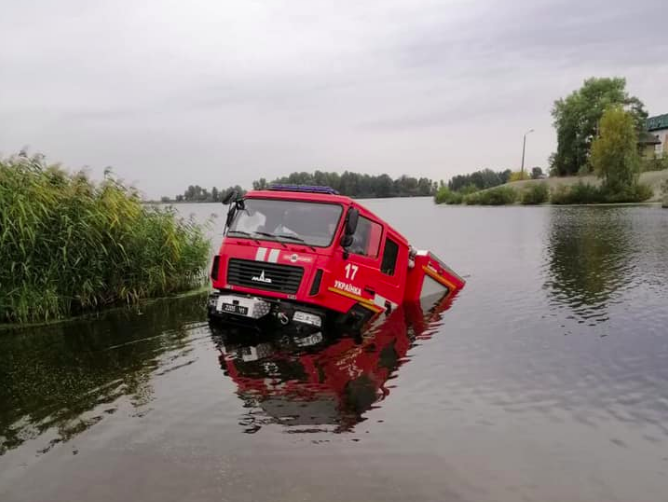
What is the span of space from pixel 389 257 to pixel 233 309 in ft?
11.9

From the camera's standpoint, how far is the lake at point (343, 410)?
193 inches

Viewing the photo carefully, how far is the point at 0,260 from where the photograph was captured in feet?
33.1

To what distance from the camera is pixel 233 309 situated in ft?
30.1

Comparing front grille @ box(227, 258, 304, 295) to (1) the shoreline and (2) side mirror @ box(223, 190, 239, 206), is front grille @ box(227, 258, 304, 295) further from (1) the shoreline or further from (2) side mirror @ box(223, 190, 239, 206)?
(1) the shoreline

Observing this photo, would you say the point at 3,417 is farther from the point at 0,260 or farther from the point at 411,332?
the point at 411,332

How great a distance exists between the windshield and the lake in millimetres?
1866

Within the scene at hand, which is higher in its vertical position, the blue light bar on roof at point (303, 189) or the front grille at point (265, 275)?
the blue light bar on roof at point (303, 189)

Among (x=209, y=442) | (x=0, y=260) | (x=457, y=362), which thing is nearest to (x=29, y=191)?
(x=0, y=260)

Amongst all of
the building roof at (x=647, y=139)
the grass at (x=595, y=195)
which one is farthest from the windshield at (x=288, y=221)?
the building roof at (x=647, y=139)

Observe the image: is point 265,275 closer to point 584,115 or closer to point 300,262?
point 300,262

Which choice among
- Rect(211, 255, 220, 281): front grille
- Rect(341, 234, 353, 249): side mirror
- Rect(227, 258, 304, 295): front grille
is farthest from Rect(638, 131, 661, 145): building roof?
Rect(211, 255, 220, 281): front grille

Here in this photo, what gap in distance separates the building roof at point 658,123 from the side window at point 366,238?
105m

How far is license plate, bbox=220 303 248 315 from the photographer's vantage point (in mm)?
9031

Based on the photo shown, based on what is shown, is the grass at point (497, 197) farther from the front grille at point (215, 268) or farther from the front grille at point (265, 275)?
the front grille at point (265, 275)
